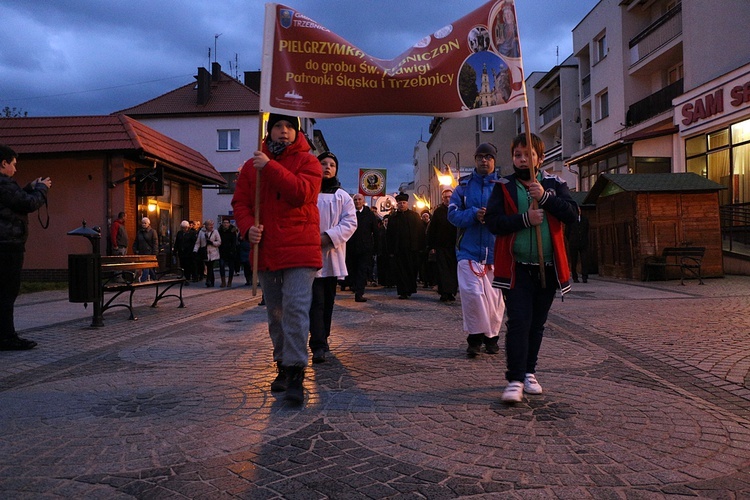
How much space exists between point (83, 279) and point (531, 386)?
6.58m

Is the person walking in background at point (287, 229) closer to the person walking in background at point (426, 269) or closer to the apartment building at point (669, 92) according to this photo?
the person walking in background at point (426, 269)

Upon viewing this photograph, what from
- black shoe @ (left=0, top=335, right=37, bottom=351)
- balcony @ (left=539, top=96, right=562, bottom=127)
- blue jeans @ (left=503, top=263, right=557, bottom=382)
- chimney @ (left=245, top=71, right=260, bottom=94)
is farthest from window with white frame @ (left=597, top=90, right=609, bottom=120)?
black shoe @ (left=0, top=335, right=37, bottom=351)

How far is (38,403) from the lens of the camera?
442 centimetres

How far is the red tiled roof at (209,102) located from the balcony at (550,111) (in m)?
19.3

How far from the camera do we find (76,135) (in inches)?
741

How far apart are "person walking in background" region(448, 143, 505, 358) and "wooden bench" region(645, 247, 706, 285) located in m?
Answer: 10.1

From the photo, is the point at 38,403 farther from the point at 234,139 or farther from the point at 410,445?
the point at 234,139

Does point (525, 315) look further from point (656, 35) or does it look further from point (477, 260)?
point (656, 35)

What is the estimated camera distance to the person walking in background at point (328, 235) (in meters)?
5.61

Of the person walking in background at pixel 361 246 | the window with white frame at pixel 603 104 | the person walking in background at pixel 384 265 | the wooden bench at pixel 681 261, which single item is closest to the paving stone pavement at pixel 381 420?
the person walking in background at pixel 361 246

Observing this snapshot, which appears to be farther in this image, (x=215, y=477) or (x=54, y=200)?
(x=54, y=200)

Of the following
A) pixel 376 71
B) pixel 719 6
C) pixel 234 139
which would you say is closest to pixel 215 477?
pixel 376 71

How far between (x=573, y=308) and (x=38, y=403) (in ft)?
26.5

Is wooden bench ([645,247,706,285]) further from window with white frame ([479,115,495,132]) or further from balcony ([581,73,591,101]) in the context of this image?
window with white frame ([479,115,495,132])
